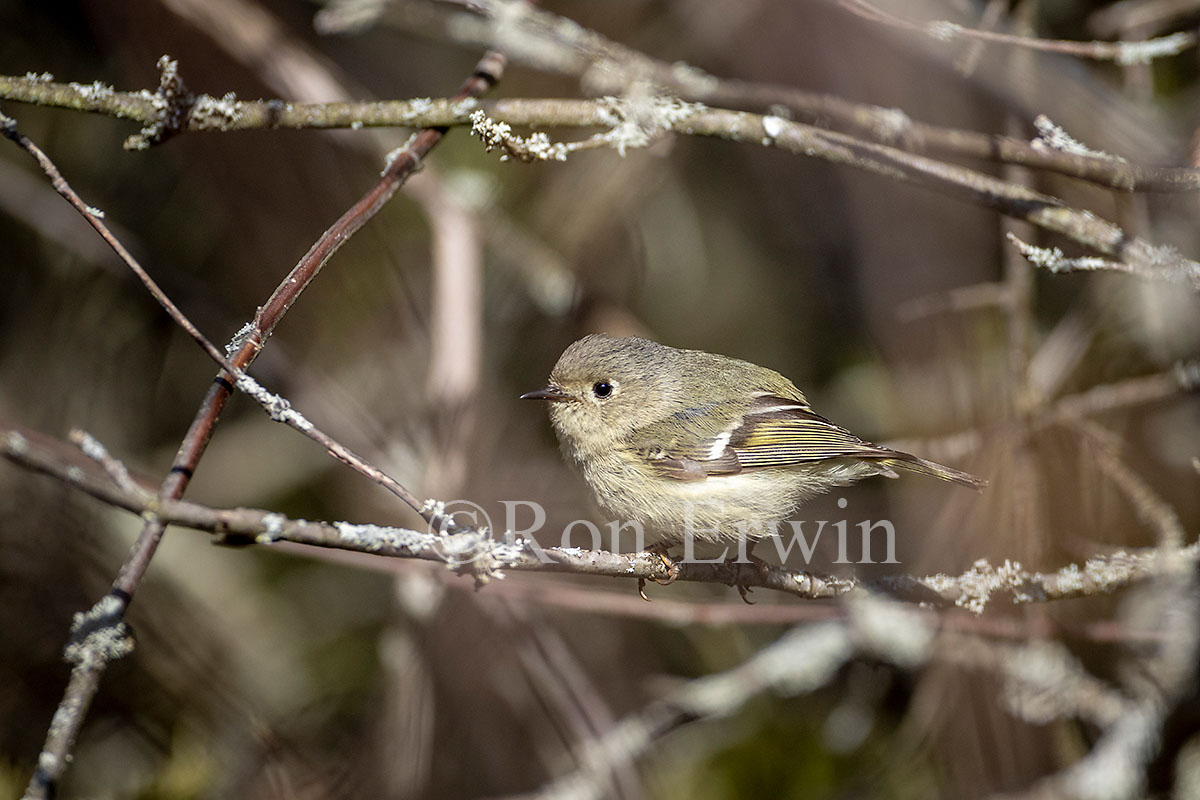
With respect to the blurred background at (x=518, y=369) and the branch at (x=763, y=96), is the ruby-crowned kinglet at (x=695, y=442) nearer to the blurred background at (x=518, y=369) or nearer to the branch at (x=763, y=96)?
the blurred background at (x=518, y=369)

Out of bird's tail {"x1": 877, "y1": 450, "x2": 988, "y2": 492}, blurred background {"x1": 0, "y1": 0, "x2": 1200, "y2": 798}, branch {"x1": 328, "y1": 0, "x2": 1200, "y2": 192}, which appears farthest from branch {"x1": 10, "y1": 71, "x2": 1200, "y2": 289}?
bird's tail {"x1": 877, "y1": 450, "x2": 988, "y2": 492}

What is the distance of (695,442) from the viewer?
2.25m

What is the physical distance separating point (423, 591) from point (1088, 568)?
1.81 metres

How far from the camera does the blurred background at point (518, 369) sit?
254 cm

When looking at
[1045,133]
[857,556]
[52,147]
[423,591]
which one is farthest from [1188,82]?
[52,147]

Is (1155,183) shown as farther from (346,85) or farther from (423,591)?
(346,85)

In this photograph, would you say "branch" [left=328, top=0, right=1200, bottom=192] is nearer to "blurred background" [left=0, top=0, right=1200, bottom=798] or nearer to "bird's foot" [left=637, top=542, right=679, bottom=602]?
"blurred background" [left=0, top=0, right=1200, bottom=798]

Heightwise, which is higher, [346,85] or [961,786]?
[346,85]

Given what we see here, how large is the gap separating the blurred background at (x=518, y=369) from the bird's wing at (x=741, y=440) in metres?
0.42

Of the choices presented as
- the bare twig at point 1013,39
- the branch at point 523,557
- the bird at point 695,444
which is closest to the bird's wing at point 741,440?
the bird at point 695,444

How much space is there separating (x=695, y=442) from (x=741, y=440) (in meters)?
0.12

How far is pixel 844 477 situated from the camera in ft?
7.43

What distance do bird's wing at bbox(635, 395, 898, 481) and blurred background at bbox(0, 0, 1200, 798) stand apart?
42 centimetres

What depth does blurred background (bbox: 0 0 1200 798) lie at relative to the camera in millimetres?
2541
